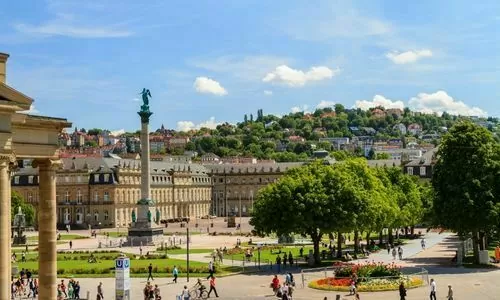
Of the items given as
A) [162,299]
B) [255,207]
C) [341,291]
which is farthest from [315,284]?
[255,207]

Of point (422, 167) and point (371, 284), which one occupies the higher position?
point (422, 167)

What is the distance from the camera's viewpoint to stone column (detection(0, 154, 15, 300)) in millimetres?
24422

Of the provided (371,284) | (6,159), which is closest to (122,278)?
(371,284)

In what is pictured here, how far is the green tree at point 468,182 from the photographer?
62.2 meters

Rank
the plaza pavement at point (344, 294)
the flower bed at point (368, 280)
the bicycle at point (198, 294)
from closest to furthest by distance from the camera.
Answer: the plaza pavement at point (344, 294)
the bicycle at point (198, 294)
the flower bed at point (368, 280)

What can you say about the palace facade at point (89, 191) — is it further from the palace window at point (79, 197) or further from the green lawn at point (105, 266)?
the green lawn at point (105, 266)

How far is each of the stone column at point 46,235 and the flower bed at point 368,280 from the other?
81.3ft

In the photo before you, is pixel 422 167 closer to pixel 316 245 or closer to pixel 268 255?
pixel 268 255

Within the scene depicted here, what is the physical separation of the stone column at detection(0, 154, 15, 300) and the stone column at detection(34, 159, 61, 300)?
4.26 meters

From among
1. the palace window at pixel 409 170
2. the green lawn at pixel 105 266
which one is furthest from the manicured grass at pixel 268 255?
the palace window at pixel 409 170

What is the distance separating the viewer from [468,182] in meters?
63.4

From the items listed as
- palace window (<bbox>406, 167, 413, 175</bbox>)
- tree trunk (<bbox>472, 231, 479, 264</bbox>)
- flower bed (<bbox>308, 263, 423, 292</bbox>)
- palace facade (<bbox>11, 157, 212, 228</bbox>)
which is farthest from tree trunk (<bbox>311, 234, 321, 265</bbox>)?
palace facade (<bbox>11, 157, 212, 228</bbox>)

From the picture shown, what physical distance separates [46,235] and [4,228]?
5.03 m

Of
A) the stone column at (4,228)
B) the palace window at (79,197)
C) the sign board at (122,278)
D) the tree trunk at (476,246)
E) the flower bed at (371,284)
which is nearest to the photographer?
the stone column at (4,228)
